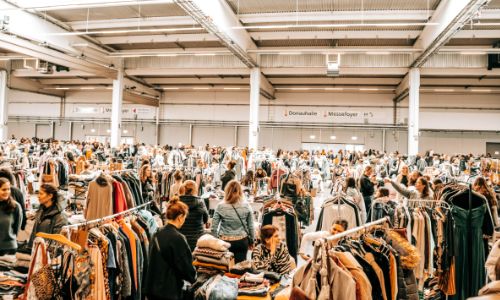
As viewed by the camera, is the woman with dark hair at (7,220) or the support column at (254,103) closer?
the woman with dark hair at (7,220)

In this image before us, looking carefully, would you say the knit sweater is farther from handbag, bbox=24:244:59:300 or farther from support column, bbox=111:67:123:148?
support column, bbox=111:67:123:148

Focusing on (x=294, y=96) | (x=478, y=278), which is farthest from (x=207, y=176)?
(x=294, y=96)

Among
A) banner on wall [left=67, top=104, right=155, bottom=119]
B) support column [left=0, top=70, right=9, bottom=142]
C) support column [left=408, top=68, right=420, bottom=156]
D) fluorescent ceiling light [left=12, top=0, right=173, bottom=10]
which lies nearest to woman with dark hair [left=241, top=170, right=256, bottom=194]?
fluorescent ceiling light [left=12, top=0, right=173, bottom=10]

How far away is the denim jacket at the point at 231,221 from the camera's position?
160 inches

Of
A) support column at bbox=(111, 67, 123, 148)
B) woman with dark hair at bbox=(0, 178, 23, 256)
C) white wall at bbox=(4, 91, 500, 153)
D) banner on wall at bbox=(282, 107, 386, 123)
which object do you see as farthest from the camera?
banner on wall at bbox=(282, 107, 386, 123)

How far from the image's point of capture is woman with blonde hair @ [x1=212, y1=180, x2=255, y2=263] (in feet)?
13.3

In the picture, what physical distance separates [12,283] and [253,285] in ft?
5.46

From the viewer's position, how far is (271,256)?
10.9 ft

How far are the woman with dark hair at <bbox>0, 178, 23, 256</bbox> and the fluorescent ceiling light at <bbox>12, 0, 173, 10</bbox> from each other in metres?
5.94

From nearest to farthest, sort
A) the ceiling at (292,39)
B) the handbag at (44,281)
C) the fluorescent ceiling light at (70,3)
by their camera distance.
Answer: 1. the handbag at (44,281)
2. the fluorescent ceiling light at (70,3)
3. the ceiling at (292,39)

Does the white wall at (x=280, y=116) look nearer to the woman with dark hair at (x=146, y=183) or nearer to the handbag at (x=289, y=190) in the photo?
the handbag at (x=289, y=190)

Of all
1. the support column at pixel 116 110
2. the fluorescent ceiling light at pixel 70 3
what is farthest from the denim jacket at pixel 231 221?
the support column at pixel 116 110

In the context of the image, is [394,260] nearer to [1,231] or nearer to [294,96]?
[1,231]

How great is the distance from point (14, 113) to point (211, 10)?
23.3 m
